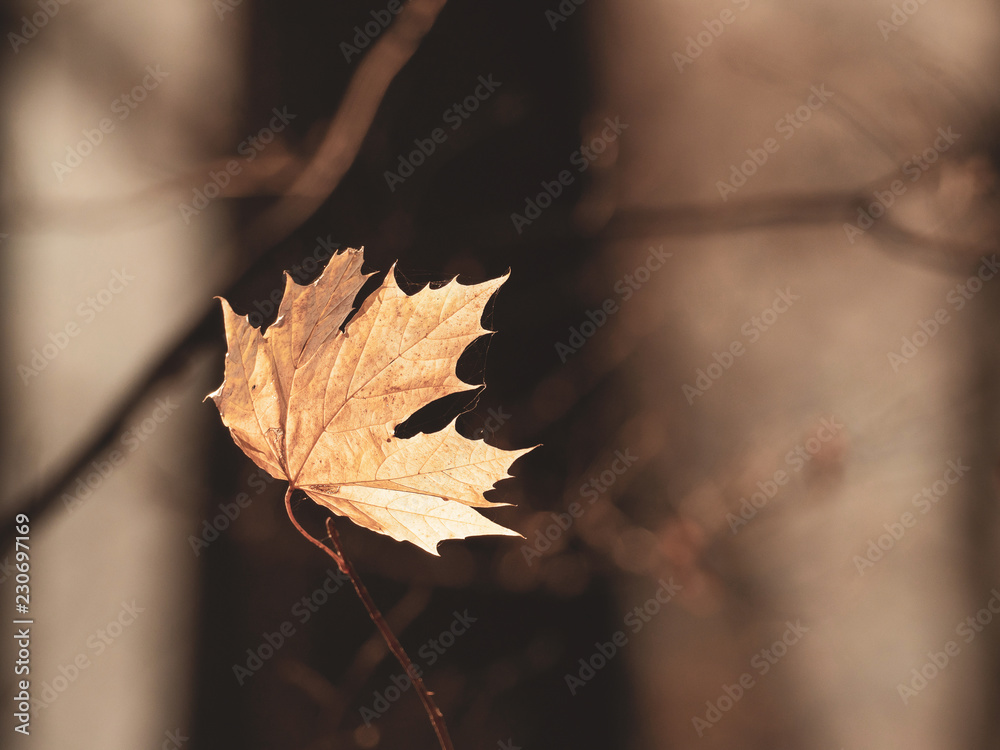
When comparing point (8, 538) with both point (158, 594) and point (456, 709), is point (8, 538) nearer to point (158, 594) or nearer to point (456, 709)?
point (158, 594)

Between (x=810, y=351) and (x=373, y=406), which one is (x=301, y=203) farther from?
(x=810, y=351)

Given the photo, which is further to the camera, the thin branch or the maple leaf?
the thin branch

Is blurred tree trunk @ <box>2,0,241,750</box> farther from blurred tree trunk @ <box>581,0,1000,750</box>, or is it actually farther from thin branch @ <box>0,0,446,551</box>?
blurred tree trunk @ <box>581,0,1000,750</box>

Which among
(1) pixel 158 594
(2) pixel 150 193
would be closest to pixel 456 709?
(1) pixel 158 594

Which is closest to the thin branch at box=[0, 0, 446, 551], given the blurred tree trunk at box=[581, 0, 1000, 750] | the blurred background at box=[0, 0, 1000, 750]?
the blurred background at box=[0, 0, 1000, 750]

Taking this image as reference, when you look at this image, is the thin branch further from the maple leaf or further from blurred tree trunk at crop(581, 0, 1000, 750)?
the maple leaf

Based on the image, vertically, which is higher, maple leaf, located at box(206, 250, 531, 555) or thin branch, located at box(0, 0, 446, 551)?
thin branch, located at box(0, 0, 446, 551)

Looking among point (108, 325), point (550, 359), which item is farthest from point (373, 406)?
point (108, 325)
